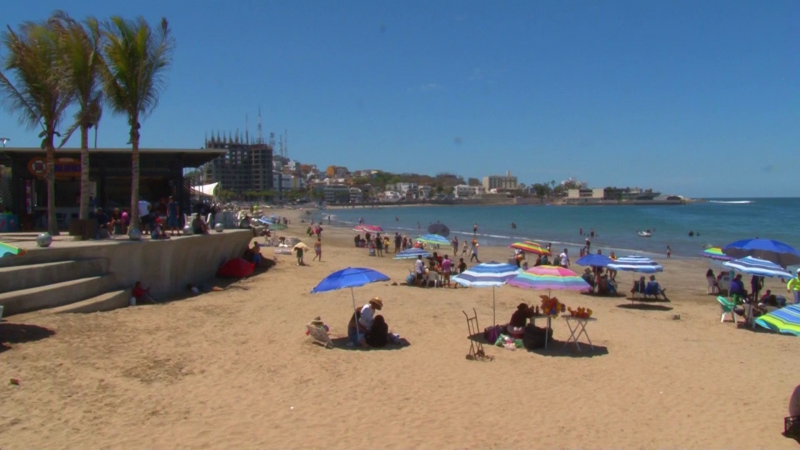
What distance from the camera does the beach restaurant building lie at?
60.3 ft

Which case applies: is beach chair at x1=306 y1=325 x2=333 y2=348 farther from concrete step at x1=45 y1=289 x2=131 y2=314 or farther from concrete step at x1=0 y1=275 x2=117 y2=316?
concrete step at x1=0 y1=275 x2=117 y2=316

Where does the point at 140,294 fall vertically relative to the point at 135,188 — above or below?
below

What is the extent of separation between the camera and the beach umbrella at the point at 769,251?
16.0m

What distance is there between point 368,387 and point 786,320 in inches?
287

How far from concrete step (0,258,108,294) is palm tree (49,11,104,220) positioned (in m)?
3.00

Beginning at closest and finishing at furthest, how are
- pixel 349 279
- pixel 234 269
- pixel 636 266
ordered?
pixel 349 279
pixel 636 266
pixel 234 269

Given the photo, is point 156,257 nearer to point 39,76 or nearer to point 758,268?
point 39,76

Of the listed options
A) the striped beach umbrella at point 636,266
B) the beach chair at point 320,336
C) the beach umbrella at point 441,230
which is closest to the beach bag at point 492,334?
the beach chair at point 320,336

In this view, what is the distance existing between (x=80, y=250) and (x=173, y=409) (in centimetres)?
619

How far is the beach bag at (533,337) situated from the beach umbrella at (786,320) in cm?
378

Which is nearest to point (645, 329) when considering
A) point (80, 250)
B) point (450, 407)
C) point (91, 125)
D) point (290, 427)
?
point (450, 407)

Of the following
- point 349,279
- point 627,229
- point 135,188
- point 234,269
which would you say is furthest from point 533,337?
point 627,229

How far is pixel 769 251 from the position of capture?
16.2m

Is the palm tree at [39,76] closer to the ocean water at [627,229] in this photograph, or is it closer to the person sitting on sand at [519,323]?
the person sitting on sand at [519,323]
